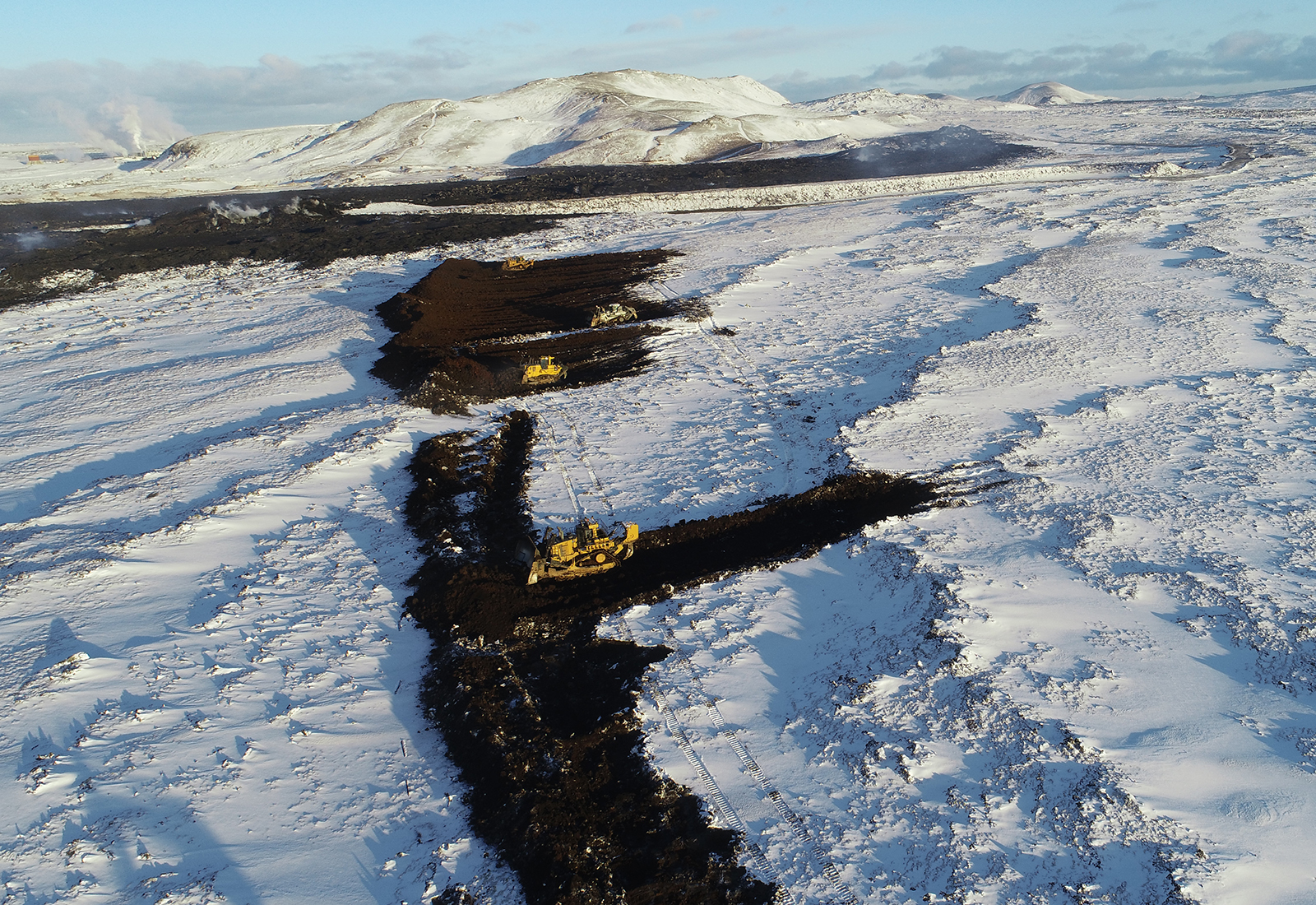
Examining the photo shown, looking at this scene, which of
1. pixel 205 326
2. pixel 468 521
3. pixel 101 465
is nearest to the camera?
pixel 468 521

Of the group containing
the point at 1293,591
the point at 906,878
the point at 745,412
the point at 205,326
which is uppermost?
the point at 205,326

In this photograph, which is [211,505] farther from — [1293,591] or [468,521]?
[1293,591]

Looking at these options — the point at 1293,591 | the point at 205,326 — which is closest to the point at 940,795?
the point at 1293,591

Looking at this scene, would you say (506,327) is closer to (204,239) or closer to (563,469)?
(563,469)

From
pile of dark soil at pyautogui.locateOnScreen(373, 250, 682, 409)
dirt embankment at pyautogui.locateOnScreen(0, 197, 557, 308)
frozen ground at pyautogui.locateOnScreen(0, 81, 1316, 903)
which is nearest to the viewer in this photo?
frozen ground at pyautogui.locateOnScreen(0, 81, 1316, 903)

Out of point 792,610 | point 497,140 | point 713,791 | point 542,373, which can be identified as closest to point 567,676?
point 713,791

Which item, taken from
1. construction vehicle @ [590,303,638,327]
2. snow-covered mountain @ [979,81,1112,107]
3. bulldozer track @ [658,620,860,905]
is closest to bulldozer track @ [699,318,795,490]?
construction vehicle @ [590,303,638,327]

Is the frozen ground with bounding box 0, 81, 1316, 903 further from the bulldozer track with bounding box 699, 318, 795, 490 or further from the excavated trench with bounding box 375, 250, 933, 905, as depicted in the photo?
the excavated trench with bounding box 375, 250, 933, 905
